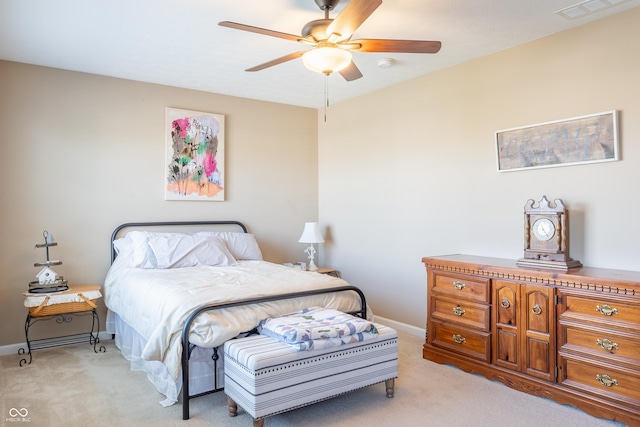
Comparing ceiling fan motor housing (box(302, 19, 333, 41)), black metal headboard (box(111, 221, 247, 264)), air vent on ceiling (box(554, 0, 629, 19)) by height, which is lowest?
black metal headboard (box(111, 221, 247, 264))

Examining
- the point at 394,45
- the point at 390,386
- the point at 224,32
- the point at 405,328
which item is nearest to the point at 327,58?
the point at 394,45

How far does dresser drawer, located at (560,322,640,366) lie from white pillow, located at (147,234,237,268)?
112 inches

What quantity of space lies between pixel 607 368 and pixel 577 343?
0.65ft

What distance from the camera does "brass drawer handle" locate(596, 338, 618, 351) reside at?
2508mm

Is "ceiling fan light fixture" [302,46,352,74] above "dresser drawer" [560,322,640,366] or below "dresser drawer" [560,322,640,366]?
above

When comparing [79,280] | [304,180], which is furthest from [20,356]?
[304,180]

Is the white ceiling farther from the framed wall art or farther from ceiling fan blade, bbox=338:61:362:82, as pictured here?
the framed wall art

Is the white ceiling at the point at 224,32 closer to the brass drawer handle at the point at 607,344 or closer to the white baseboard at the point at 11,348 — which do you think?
the brass drawer handle at the point at 607,344

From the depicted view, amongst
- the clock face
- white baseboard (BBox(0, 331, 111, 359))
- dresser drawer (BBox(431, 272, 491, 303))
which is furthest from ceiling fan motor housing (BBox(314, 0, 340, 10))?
white baseboard (BBox(0, 331, 111, 359))

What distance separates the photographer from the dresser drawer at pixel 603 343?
2.44 m

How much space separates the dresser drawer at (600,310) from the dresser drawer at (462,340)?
0.63m

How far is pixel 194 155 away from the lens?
15.2 feet

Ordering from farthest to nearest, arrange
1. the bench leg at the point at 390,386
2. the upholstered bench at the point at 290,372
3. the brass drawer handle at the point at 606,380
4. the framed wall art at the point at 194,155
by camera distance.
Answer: the framed wall art at the point at 194,155 → the bench leg at the point at 390,386 → the brass drawer handle at the point at 606,380 → the upholstered bench at the point at 290,372

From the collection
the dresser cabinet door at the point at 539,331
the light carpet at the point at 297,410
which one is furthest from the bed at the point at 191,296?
the dresser cabinet door at the point at 539,331
